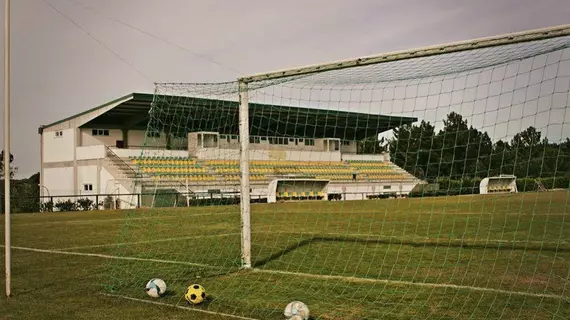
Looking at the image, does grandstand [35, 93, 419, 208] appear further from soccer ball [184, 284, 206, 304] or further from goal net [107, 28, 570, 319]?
soccer ball [184, 284, 206, 304]

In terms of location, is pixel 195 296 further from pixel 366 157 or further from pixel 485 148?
pixel 366 157

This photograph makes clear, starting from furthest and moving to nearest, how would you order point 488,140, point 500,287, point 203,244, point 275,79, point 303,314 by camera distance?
point 203,244
point 488,140
point 275,79
point 500,287
point 303,314

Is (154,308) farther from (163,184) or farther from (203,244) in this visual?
(163,184)

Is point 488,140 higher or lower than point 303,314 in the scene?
higher

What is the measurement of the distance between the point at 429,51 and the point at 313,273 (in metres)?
3.70

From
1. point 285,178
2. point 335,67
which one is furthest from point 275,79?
point 285,178

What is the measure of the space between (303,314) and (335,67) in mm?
4305

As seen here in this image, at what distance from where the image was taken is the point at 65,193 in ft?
130

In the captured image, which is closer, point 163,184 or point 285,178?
point 163,184

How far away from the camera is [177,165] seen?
32.6 m

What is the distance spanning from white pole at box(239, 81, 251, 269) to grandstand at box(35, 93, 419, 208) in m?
19.9

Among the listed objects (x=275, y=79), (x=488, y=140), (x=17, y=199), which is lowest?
(x=17, y=199)

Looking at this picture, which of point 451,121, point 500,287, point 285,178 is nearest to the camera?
point 500,287

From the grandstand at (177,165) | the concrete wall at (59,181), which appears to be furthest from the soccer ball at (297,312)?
the concrete wall at (59,181)
